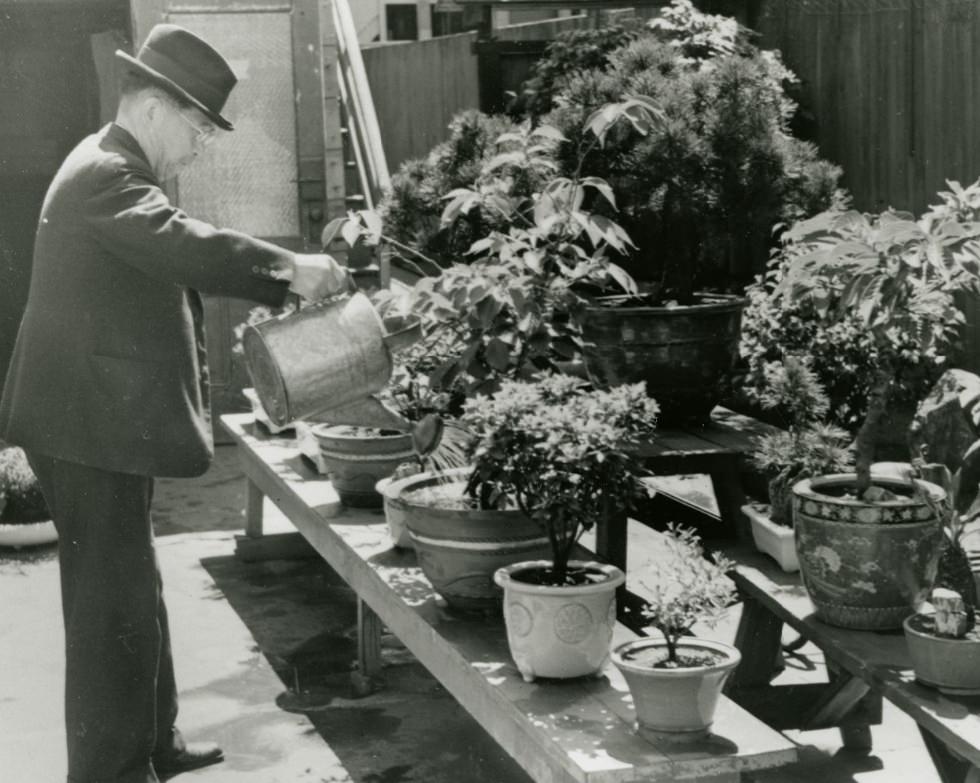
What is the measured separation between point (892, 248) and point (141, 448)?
1.74m

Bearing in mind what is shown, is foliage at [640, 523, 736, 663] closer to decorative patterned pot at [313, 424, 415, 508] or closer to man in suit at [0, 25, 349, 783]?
man in suit at [0, 25, 349, 783]

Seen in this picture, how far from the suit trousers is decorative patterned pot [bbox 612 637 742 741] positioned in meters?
1.30

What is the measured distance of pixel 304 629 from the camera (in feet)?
17.6

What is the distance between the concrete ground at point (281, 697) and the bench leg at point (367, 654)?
43 mm

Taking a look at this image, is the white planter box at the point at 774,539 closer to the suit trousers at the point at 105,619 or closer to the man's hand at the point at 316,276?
the man's hand at the point at 316,276

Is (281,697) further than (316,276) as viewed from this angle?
Yes

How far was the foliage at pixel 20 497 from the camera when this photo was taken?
638cm

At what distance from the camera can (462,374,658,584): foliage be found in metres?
3.21

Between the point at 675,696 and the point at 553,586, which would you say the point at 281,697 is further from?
the point at 675,696

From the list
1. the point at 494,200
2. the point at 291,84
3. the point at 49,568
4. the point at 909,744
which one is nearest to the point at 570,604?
the point at 494,200

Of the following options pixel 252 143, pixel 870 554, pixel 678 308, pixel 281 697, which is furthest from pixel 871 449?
pixel 252 143

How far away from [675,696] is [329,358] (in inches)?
51.8

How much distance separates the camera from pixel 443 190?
516cm

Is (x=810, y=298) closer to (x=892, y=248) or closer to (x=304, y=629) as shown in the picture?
(x=892, y=248)
